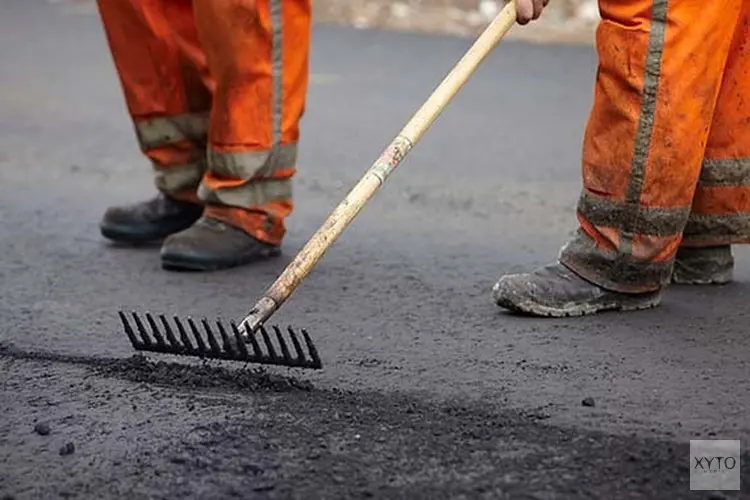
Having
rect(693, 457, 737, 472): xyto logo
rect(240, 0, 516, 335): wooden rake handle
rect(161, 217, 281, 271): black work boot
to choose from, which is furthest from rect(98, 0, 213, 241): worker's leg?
rect(693, 457, 737, 472): xyto logo

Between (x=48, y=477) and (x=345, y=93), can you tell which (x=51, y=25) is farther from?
(x=48, y=477)

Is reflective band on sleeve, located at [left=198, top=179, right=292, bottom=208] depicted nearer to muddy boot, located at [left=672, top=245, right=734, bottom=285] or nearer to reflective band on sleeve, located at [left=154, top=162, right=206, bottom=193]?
reflective band on sleeve, located at [left=154, top=162, right=206, bottom=193]

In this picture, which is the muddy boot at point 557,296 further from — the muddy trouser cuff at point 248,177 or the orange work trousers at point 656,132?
the muddy trouser cuff at point 248,177

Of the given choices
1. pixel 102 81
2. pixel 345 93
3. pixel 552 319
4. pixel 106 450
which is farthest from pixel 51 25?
pixel 106 450

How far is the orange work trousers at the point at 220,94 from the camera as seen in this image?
3.45 metres

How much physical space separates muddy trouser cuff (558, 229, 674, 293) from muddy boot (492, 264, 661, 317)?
0.07 feet

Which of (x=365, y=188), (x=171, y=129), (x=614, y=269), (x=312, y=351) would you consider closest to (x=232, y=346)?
(x=312, y=351)

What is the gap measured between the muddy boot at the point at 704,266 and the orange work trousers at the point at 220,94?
972 mm

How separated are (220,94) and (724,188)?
3.92 ft

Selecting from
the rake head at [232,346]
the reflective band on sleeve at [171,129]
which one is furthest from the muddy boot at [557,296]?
the reflective band on sleeve at [171,129]

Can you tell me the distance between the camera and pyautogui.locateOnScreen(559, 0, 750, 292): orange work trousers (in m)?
2.81

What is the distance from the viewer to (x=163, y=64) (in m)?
3.72

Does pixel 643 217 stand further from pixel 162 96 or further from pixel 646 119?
pixel 162 96

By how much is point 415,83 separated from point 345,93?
0.40m
